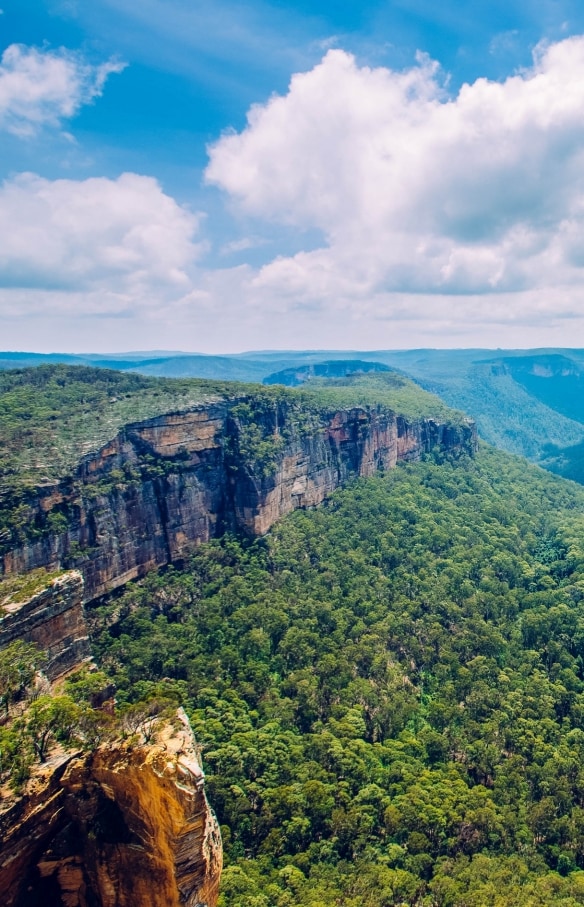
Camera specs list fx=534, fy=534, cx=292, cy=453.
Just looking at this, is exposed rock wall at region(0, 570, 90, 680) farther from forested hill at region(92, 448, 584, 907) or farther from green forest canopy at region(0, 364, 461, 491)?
green forest canopy at region(0, 364, 461, 491)

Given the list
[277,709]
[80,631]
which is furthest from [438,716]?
[80,631]

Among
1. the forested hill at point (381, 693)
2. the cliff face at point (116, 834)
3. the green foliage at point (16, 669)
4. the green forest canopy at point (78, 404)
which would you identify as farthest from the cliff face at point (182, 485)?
the cliff face at point (116, 834)

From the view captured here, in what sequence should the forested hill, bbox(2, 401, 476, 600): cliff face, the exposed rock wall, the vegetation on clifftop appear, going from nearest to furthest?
the exposed rock wall → the forested hill → the vegetation on clifftop → bbox(2, 401, 476, 600): cliff face

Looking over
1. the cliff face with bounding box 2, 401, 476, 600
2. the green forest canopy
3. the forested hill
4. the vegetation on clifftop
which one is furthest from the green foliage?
the green forest canopy

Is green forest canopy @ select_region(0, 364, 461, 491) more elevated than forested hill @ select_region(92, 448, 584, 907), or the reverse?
green forest canopy @ select_region(0, 364, 461, 491)

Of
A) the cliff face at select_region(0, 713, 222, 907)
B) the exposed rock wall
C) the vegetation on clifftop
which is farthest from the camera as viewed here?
the vegetation on clifftop

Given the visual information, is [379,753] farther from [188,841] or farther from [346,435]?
[346,435]

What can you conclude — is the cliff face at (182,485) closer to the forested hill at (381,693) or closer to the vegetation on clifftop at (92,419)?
the vegetation on clifftop at (92,419)

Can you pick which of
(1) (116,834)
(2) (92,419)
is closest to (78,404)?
(2) (92,419)
